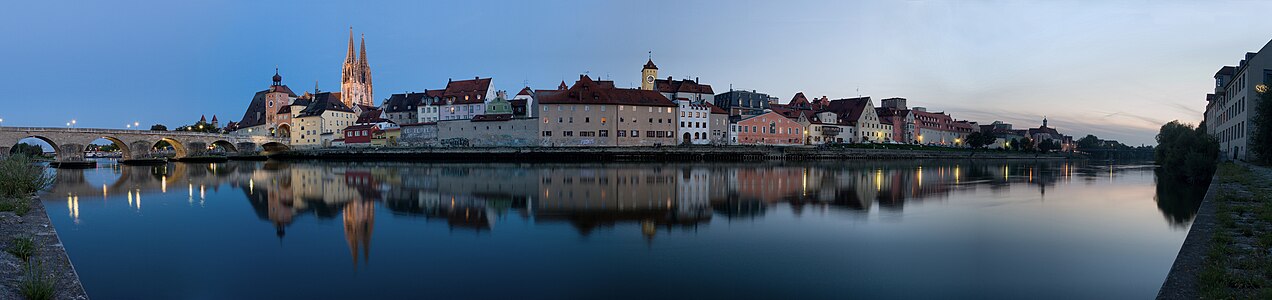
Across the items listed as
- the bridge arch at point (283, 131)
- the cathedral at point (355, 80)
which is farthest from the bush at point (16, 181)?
the cathedral at point (355, 80)

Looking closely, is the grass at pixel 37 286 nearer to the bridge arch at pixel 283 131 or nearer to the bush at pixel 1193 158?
the bush at pixel 1193 158

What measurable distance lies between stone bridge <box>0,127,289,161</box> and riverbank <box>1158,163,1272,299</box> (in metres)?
62.2

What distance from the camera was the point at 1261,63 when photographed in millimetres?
29078

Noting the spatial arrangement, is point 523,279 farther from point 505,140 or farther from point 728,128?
point 728,128

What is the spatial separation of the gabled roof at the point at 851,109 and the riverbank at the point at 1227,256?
225 ft

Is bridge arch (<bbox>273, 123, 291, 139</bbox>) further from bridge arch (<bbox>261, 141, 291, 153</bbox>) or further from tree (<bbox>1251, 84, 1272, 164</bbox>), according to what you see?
tree (<bbox>1251, 84, 1272, 164</bbox>)

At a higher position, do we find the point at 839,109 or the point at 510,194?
the point at 839,109

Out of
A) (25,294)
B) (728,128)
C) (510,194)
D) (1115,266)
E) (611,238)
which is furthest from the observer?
(728,128)

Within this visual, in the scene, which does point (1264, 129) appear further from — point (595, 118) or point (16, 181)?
point (595, 118)

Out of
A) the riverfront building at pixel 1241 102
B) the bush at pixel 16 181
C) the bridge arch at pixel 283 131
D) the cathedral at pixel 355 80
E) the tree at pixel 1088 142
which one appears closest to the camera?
the bush at pixel 16 181

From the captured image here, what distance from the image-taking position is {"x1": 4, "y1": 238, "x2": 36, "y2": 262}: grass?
320 inches

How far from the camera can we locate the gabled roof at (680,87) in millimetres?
73062

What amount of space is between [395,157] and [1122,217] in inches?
2251

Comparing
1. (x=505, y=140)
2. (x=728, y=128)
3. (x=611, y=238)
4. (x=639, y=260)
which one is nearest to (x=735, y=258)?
(x=639, y=260)
